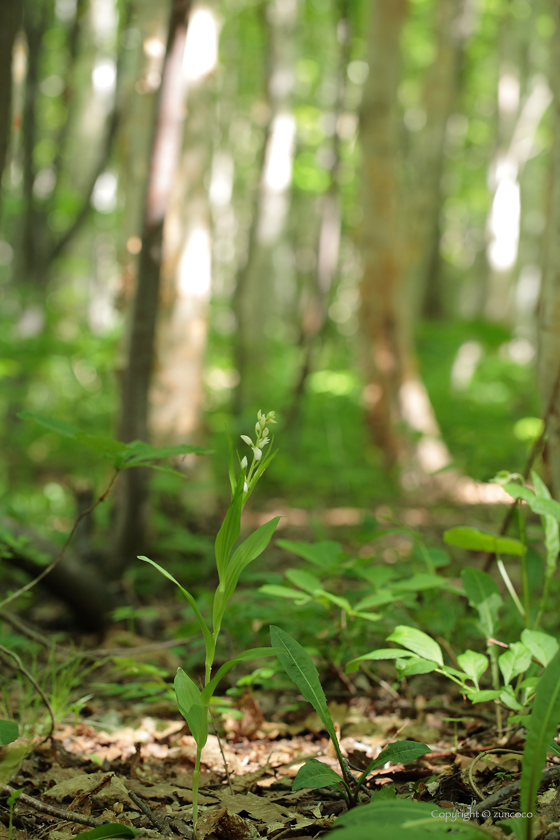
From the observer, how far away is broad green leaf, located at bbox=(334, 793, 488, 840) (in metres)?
0.82

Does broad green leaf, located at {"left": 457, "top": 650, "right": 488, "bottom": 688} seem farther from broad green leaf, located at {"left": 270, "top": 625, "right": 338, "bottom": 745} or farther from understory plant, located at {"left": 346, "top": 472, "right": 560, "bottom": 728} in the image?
broad green leaf, located at {"left": 270, "top": 625, "right": 338, "bottom": 745}

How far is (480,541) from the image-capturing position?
63.3 inches

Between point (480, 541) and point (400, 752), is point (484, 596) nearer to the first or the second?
point (480, 541)

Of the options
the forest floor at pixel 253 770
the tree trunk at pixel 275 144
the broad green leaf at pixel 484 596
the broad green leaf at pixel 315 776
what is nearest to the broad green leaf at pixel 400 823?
the forest floor at pixel 253 770

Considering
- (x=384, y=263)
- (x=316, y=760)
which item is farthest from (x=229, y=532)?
(x=384, y=263)

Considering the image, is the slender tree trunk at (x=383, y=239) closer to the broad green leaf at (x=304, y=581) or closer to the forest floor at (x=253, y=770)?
the forest floor at (x=253, y=770)

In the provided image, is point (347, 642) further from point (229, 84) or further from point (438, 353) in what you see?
point (229, 84)

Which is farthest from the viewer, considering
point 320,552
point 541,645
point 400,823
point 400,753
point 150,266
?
point 150,266

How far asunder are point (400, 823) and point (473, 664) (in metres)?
0.48

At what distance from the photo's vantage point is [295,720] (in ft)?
5.81

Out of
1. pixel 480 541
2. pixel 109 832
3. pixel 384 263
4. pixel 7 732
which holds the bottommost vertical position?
pixel 109 832

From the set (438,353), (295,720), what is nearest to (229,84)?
(438,353)

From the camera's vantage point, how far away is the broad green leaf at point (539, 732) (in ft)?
3.15

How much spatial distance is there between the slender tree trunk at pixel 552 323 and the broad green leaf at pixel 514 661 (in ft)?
2.85
